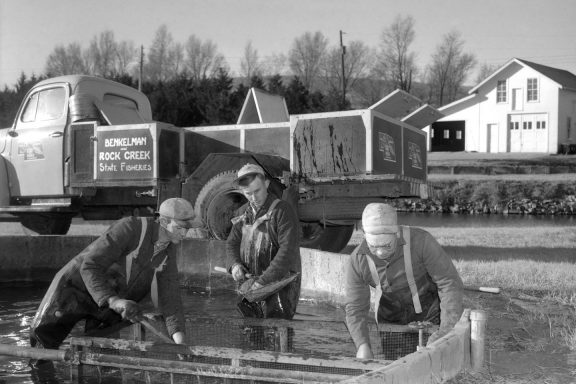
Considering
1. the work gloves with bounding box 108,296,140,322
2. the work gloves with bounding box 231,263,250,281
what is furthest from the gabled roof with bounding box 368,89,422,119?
the work gloves with bounding box 108,296,140,322

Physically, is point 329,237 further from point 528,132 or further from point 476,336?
point 528,132

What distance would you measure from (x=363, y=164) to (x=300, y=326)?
360cm

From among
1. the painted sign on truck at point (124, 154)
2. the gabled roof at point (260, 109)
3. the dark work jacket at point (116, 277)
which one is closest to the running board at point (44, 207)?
the painted sign on truck at point (124, 154)

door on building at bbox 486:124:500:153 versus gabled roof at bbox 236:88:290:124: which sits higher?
door on building at bbox 486:124:500:153

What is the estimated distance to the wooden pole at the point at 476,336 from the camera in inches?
159

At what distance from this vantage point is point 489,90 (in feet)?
154

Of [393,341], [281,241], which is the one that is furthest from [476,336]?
[281,241]

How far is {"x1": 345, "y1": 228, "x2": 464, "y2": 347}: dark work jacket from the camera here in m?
4.15

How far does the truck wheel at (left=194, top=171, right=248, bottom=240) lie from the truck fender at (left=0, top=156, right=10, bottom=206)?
4158 mm

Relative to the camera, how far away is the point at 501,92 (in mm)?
46656

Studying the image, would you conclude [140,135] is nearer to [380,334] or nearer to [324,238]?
[324,238]

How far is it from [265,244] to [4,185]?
24.8 feet

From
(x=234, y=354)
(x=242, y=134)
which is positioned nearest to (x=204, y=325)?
(x=234, y=354)

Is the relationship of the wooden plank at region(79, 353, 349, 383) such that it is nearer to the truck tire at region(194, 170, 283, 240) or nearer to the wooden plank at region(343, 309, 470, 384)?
the wooden plank at region(343, 309, 470, 384)
